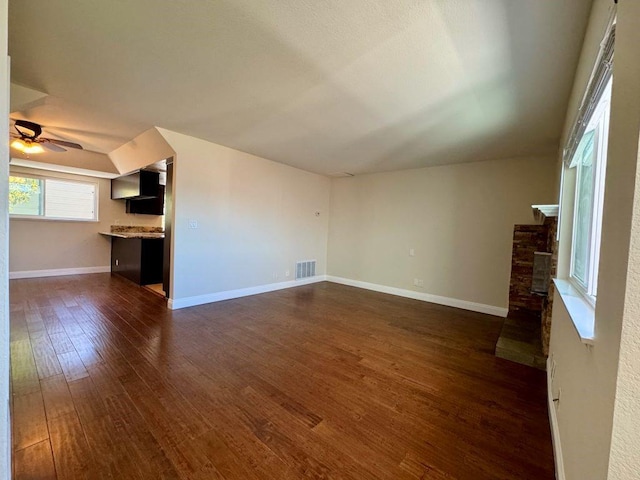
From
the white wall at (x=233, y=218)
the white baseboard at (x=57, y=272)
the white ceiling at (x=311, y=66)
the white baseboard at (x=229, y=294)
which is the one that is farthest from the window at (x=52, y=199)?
the white baseboard at (x=229, y=294)

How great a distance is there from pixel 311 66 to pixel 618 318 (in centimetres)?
219

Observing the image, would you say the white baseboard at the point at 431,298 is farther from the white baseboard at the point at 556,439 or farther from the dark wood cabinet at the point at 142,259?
the dark wood cabinet at the point at 142,259

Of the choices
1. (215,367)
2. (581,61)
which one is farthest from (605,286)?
(215,367)

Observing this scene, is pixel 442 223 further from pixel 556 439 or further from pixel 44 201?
pixel 44 201

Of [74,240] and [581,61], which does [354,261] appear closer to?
[581,61]

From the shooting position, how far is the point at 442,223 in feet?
15.2

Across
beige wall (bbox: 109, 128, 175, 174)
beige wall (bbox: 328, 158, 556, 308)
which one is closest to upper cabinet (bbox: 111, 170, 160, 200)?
beige wall (bbox: 109, 128, 175, 174)

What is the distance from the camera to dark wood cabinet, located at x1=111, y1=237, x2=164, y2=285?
16.7ft

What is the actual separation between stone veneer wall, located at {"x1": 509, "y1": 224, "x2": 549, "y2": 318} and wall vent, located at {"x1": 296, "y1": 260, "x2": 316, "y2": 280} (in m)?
3.66

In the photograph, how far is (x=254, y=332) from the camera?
10.1ft

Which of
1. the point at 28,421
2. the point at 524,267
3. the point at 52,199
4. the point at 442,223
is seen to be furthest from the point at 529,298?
the point at 52,199

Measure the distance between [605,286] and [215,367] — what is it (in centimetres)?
254

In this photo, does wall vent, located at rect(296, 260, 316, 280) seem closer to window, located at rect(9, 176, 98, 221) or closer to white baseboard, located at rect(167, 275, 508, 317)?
white baseboard, located at rect(167, 275, 508, 317)

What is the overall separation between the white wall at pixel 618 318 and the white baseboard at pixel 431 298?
3.43 m
